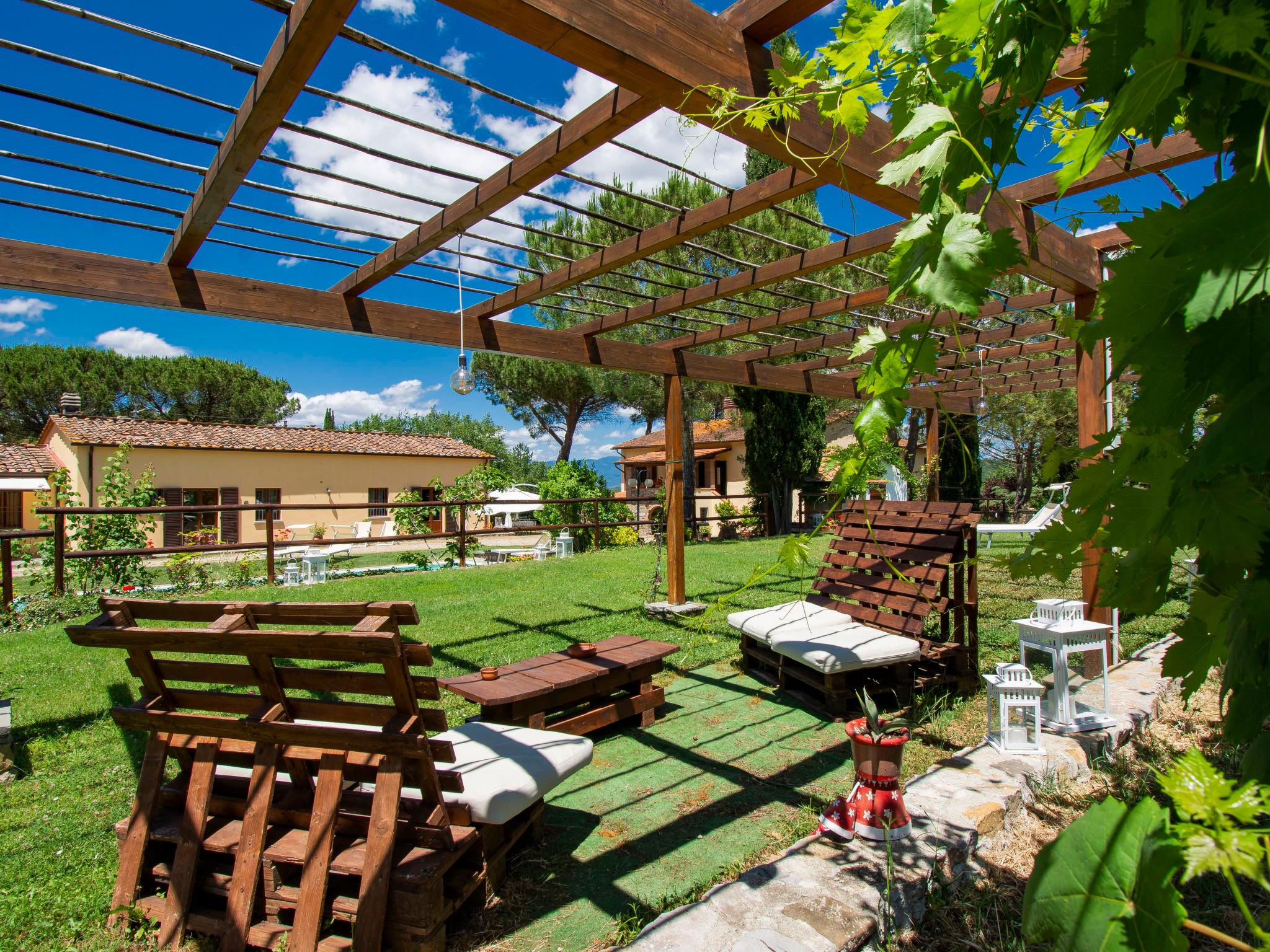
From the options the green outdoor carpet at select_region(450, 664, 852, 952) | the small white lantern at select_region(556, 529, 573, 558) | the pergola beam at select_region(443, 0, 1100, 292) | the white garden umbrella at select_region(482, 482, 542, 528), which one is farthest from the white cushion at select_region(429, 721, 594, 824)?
the small white lantern at select_region(556, 529, 573, 558)

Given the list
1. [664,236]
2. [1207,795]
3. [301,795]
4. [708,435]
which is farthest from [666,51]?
[708,435]

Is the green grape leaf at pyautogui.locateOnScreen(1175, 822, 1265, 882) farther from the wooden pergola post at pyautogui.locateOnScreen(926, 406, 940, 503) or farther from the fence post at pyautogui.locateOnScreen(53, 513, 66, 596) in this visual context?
the fence post at pyautogui.locateOnScreen(53, 513, 66, 596)

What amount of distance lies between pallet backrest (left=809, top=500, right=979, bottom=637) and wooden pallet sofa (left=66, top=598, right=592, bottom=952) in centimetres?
268

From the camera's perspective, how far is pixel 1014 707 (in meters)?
3.20

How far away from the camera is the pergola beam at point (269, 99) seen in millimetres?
2049

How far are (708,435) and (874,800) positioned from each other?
26035 mm

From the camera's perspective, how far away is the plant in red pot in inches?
96.0

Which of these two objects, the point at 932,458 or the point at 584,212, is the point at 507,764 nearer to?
the point at 584,212

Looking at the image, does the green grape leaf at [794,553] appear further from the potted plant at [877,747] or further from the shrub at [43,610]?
the shrub at [43,610]

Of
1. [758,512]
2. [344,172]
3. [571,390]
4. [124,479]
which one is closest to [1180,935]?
[344,172]

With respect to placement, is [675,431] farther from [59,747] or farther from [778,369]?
[59,747]

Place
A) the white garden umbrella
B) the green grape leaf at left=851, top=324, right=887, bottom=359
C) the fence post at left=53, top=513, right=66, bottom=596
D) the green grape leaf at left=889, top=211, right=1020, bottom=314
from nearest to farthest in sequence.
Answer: the green grape leaf at left=889, top=211, right=1020, bottom=314 < the green grape leaf at left=851, top=324, right=887, bottom=359 < the fence post at left=53, top=513, right=66, bottom=596 < the white garden umbrella

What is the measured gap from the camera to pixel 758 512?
1716 centimetres

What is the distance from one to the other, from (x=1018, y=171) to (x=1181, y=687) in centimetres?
59
